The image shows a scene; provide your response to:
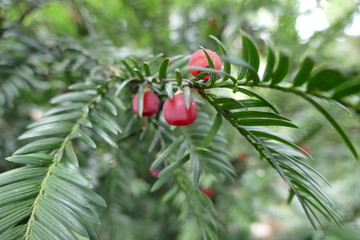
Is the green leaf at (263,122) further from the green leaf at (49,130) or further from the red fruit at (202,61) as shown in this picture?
the green leaf at (49,130)

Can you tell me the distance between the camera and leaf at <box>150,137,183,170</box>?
0.54 m

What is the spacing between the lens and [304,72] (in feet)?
1.08

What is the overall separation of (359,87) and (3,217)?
472 millimetres

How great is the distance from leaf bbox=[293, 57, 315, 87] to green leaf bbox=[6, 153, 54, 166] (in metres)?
0.40

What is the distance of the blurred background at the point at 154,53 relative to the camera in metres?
0.81

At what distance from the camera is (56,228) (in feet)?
A: 1.29

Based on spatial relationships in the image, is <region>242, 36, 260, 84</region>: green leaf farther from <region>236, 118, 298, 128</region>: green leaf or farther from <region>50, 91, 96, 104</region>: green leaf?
<region>50, 91, 96, 104</region>: green leaf

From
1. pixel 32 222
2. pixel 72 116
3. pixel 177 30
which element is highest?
pixel 177 30

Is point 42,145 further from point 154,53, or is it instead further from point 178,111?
point 154,53

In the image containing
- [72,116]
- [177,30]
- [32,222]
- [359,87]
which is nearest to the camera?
[359,87]

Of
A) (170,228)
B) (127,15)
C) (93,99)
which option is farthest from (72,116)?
(170,228)

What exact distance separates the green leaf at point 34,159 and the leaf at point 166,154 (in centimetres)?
18

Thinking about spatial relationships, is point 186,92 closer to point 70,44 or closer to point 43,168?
point 43,168

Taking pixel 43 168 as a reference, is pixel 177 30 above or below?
above
